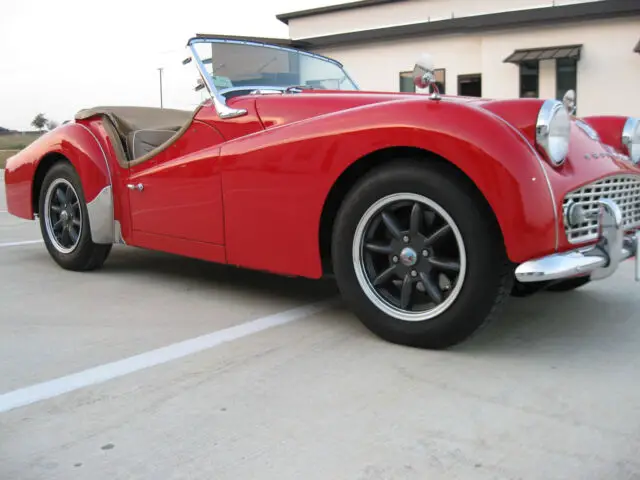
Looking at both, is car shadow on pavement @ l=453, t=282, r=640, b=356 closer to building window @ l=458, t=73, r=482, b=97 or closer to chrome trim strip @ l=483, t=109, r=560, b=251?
chrome trim strip @ l=483, t=109, r=560, b=251

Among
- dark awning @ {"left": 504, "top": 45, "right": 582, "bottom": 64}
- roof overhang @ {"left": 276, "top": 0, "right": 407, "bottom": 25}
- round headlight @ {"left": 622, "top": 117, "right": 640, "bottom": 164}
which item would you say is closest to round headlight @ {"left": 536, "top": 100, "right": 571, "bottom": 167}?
round headlight @ {"left": 622, "top": 117, "right": 640, "bottom": 164}

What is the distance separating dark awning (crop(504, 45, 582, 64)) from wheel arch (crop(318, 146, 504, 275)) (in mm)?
16104

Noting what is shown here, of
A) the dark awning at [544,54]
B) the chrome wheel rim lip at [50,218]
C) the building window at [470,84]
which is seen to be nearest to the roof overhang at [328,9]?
the building window at [470,84]

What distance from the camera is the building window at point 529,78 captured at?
58.8 feet

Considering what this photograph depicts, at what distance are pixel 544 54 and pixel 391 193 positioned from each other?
54.5 ft

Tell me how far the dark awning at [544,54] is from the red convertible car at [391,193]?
14.9 m

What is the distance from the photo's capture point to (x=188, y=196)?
344 cm

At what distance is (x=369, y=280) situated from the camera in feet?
8.99

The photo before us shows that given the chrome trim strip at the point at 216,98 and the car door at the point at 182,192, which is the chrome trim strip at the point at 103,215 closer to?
the car door at the point at 182,192

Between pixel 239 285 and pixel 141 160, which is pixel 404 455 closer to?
pixel 239 285

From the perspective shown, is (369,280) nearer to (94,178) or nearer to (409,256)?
(409,256)

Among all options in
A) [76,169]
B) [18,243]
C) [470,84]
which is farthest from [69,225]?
[470,84]

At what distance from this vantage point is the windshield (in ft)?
12.5

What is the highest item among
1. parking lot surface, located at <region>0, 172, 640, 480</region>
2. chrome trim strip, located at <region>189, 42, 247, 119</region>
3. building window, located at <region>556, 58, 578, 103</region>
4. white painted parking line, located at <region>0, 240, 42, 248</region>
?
building window, located at <region>556, 58, 578, 103</region>
